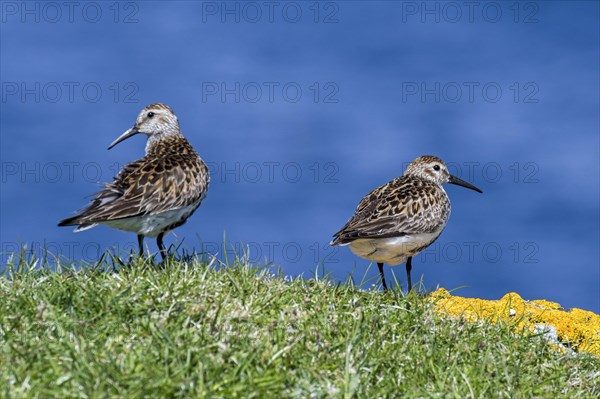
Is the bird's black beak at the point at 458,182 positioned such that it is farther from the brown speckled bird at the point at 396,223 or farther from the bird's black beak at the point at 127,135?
the bird's black beak at the point at 127,135

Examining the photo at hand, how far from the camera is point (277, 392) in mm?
Result: 7969

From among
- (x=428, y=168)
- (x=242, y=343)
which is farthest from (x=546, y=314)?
(x=242, y=343)

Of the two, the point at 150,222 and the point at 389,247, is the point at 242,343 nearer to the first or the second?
the point at 150,222

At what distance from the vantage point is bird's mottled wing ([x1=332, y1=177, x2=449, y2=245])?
518 inches

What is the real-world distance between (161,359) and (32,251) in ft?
12.3

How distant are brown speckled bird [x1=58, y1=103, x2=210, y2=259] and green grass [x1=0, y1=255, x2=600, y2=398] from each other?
124cm

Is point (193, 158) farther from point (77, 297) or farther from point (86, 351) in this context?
point (86, 351)

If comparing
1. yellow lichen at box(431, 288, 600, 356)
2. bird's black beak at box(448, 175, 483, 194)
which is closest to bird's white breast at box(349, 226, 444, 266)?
yellow lichen at box(431, 288, 600, 356)

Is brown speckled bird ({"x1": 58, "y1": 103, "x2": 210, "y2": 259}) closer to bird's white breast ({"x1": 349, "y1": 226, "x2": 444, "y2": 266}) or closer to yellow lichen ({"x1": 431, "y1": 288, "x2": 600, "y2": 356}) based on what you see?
bird's white breast ({"x1": 349, "y1": 226, "x2": 444, "y2": 266})

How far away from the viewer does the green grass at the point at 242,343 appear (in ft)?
25.7

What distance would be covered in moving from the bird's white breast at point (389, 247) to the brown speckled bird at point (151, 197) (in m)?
2.46

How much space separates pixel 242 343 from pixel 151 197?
400 cm

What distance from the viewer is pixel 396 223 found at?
1345 cm

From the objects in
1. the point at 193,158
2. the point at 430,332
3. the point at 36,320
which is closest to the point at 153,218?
the point at 193,158
